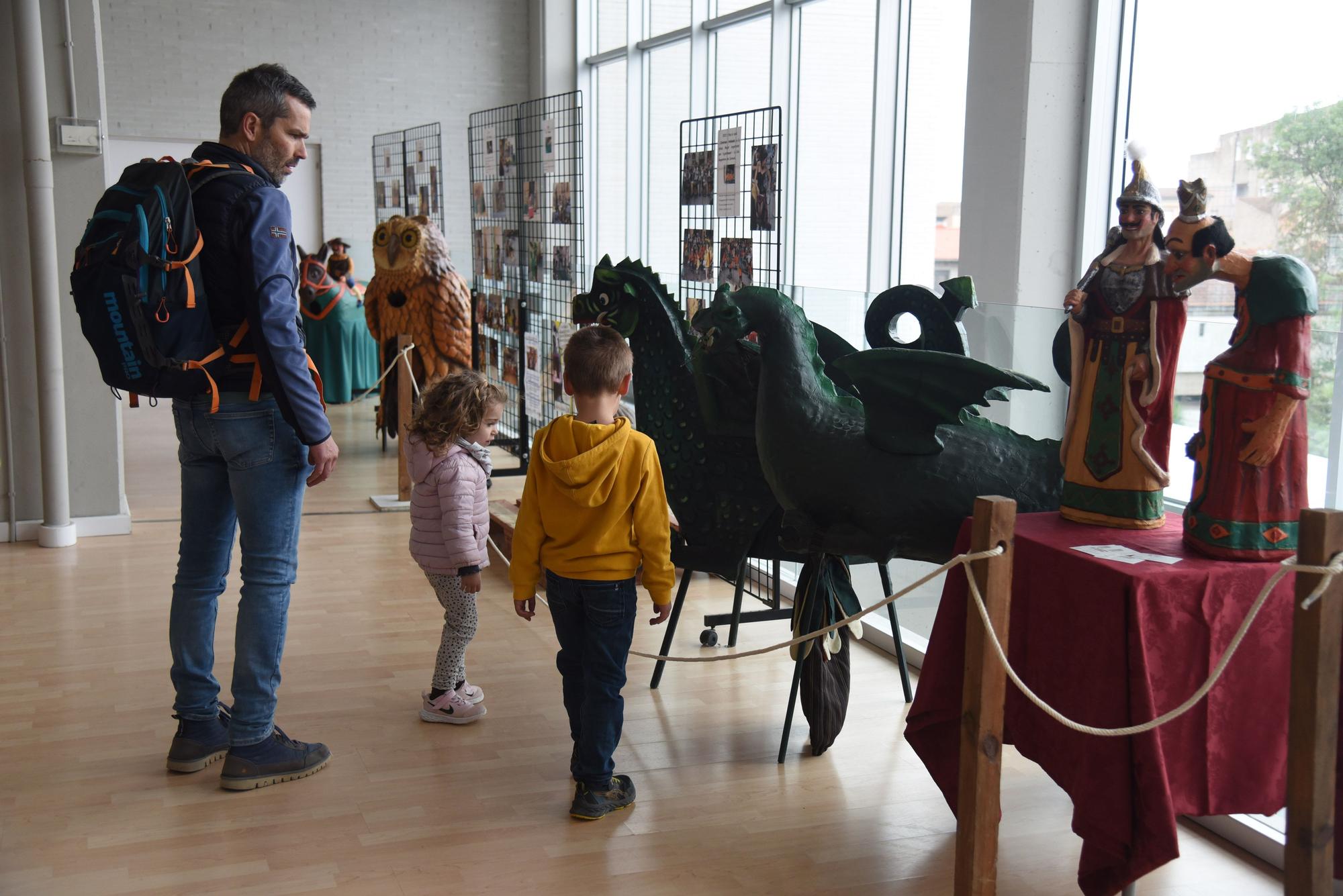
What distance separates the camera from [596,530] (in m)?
2.76

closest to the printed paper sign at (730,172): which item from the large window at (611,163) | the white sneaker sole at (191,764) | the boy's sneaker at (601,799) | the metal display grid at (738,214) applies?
the metal display grid at (738,214)

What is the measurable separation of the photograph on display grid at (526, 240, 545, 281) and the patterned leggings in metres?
3.52

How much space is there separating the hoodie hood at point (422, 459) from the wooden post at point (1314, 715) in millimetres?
2218

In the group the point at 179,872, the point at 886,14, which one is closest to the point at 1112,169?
the point at 886,14

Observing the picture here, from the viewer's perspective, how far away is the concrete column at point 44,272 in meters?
5.12

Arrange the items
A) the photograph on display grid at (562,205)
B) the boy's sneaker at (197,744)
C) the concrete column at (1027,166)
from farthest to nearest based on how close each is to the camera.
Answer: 1. the photograph on display grid at (562,205)
2. the concrete column at (1027,166)
3. the boy's sneaker at (197,744)

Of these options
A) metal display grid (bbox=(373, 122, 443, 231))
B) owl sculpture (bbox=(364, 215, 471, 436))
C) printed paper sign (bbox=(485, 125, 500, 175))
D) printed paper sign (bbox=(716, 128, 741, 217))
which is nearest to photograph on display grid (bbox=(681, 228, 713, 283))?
printed paper sign (bbox=(716, 128, 741, 217))

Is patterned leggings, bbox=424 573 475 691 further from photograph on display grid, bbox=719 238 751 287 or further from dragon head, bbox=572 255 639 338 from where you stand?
photograph on display grid, bbox=719 238 751 287

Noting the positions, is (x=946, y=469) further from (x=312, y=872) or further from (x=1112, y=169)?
(x=312, y=872)

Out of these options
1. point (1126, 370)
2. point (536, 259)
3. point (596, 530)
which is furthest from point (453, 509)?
point (536, 259)

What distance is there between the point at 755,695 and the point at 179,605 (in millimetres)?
1744

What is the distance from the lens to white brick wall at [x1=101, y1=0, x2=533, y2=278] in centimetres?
1022

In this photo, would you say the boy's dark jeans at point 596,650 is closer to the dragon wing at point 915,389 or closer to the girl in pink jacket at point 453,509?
the girl in pink jacket at point 453,509

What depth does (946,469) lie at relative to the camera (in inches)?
108
